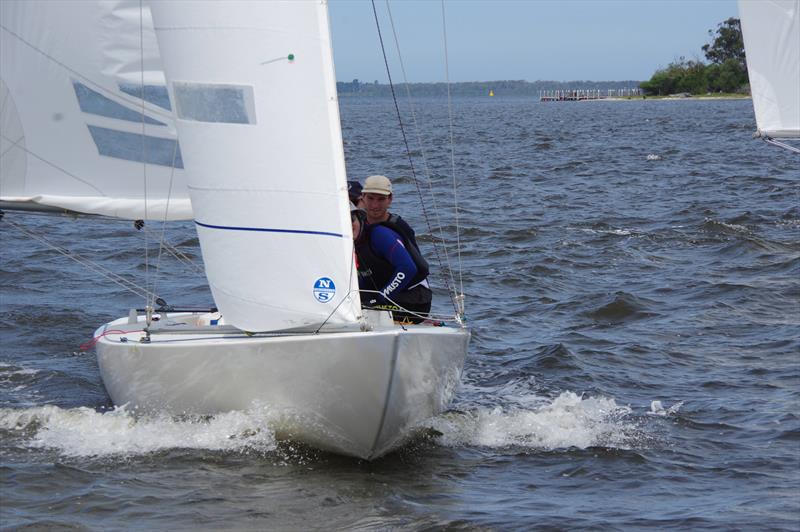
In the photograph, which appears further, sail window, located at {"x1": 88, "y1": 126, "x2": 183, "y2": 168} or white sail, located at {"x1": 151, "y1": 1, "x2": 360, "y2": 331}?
sail window, located at {"x1": 88, "y1": 126, "x2": 183, "y2": 168}

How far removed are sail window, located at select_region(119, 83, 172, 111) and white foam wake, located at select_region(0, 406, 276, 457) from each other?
1796 millimetres

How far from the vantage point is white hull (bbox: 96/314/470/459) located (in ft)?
18.5

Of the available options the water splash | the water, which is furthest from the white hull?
the water splash

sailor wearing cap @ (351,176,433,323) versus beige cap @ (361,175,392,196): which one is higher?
beige cap @ (361,175,392,196)

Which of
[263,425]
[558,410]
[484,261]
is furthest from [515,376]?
[484,261]

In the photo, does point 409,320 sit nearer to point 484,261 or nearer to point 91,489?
point 91,489

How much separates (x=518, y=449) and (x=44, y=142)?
127 inches

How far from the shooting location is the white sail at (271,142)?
5648 millimetres

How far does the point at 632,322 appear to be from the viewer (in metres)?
10.1

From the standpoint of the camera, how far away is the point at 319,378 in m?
5.75

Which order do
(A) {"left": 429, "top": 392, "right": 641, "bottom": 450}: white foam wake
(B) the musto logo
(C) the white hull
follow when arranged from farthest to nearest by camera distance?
1. (A) {"left": 429, "top": 392, "right": 641, "bottom": 450}: white foam wake
2. (B) the musto logo
3. (C) the white hull

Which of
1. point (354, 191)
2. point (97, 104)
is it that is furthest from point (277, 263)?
point (97, 104)

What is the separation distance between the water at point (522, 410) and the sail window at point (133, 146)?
1534 mm

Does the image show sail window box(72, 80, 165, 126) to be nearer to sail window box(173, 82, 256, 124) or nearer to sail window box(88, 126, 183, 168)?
sail window box(88, 126, 183, 168)
